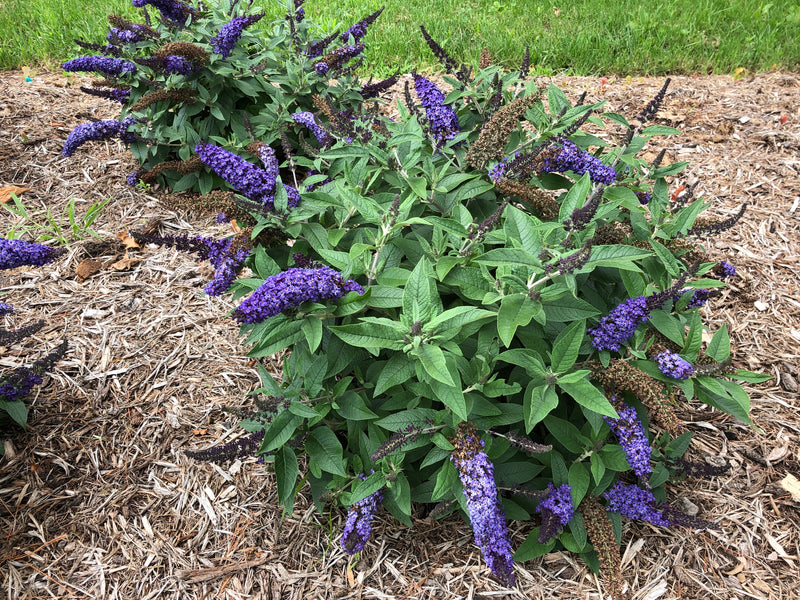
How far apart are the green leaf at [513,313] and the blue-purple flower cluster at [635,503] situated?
3.24 feet

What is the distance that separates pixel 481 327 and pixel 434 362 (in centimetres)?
52

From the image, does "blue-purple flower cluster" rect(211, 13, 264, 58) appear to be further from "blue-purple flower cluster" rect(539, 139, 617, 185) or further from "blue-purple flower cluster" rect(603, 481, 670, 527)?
"blue-purple flower cluster" rect(603, 481, 670, 527)

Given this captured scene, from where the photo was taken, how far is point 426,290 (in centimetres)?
217

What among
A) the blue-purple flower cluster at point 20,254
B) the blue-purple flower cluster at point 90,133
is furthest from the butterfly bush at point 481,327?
the blue-purple flower cluster at point 90,133

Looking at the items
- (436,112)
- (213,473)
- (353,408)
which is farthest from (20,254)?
(436,112)

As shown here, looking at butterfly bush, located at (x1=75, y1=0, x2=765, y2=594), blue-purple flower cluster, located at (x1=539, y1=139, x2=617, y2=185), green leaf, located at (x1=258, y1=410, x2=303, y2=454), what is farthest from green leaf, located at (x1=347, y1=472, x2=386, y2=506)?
blue-purple flower cluster, located at (x1=539, y1=139, x2=617, y2=185)

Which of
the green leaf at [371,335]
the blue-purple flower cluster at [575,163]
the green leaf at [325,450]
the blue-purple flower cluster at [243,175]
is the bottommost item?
the green leaf at [325,450]

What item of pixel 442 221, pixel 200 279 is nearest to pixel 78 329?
pixel 200 279

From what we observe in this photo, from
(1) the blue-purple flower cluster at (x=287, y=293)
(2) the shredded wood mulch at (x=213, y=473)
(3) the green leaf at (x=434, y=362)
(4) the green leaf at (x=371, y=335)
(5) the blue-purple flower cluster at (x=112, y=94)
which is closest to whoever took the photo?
(3) the green leaf at (x=434, y=362)

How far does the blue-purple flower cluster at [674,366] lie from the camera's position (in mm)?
2287

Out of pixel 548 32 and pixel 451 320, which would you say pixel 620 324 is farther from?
pixel 548 32

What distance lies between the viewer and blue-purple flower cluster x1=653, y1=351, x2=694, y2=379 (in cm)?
229

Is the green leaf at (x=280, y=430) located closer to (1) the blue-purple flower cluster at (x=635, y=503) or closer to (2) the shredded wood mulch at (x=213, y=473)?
(2) the shredded wood mulch at (x=213, y=473)

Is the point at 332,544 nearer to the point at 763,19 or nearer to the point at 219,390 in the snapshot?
the point at 219,390
